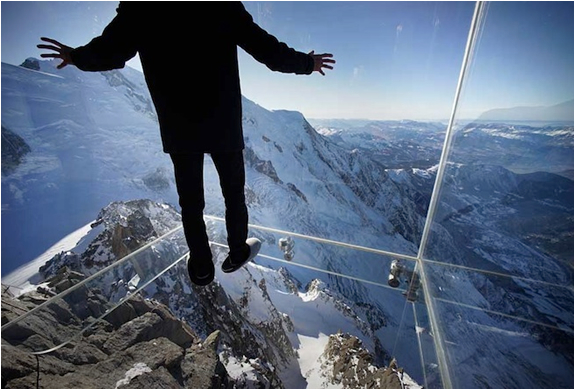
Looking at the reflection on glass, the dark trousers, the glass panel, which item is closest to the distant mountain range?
the glass panel

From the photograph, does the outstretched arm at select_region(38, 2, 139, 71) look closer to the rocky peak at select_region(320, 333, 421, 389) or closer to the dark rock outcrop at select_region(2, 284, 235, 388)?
the dark rock outcrop at select_region(2, 284, 235, 388)

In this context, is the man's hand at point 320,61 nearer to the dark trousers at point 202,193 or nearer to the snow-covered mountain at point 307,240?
the dark trousers at point 202,193

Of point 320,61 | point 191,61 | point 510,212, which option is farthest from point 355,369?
point 191,61

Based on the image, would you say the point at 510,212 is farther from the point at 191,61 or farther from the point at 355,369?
the point at 355,369

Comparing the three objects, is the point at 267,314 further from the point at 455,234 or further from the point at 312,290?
the point at 455,234

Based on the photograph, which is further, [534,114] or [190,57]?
[534,114]

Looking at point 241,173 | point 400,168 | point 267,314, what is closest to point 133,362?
point 241,173
